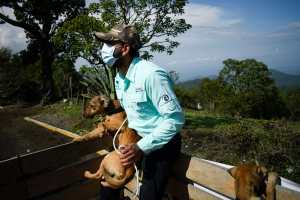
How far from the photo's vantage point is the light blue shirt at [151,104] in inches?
83.9

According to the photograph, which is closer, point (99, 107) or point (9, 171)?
point (99, 107)

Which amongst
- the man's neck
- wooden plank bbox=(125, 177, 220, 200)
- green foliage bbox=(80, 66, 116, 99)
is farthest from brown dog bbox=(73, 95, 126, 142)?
green foliage bbox=(80, 66, 116, 99)

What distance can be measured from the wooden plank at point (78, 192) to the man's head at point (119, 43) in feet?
5.73

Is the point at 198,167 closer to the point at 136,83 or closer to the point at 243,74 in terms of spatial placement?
the point at 136,83

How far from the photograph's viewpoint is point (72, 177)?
11.2 ft

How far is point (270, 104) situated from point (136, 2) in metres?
36.6

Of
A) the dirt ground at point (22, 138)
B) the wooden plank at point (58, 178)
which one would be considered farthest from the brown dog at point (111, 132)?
the dirt ground at point (22, 138)

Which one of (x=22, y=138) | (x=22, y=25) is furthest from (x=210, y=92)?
(x=22, y=138)

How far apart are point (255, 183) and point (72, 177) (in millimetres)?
2191

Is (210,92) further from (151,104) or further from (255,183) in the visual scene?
(255,183)

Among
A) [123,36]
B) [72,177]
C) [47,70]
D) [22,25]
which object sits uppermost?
[22,25]

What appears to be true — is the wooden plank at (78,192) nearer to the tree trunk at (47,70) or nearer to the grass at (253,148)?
the grass at (253,148)

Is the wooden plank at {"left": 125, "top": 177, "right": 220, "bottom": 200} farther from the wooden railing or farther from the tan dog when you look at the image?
the tan dog

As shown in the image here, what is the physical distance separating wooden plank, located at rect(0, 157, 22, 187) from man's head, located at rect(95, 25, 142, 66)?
1458 mm
